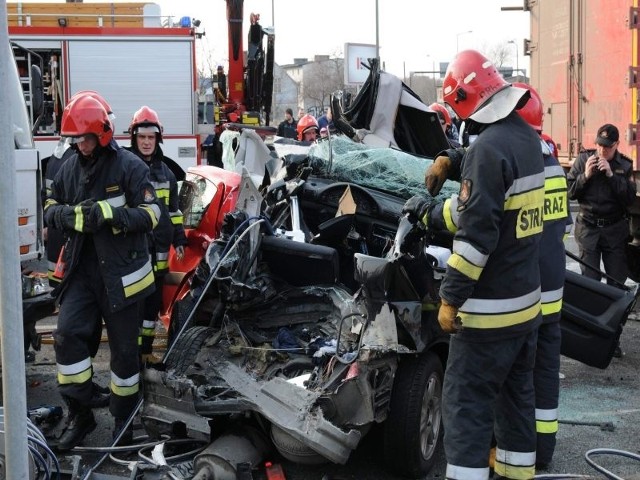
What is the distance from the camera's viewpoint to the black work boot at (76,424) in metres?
4.57

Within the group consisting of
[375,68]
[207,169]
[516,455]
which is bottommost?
[516,455]

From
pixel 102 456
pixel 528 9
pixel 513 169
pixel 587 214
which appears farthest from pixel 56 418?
pixel 528 9

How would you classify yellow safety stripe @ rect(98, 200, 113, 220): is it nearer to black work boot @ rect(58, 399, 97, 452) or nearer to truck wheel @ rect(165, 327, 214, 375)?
truck wheel @ rect(165, 327, 214, 375)

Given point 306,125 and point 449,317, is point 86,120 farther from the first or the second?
point 306,125

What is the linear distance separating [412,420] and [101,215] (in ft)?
6.50

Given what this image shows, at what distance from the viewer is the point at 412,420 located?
3967 mm

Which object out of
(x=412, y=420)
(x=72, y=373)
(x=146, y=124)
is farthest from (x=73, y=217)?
(x=412, y=420)

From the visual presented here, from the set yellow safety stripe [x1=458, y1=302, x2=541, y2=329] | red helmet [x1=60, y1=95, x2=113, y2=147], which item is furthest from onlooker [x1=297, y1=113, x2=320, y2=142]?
yellow safety stripe [x1=458, y1=302, x2=541, y2=329]

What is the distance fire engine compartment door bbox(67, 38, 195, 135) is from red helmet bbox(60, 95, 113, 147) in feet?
24.8

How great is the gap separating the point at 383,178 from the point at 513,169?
178 centimetres

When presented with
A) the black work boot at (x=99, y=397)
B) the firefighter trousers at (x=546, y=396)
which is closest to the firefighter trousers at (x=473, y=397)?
the firefighter trousers at (x=546, y=396)

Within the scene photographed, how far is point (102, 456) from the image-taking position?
174 inches

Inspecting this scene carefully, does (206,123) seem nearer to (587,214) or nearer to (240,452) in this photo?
(587,214)

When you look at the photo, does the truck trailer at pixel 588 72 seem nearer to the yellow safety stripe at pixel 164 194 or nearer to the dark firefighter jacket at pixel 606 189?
the dark firefighter jacket at pixel 606 189
